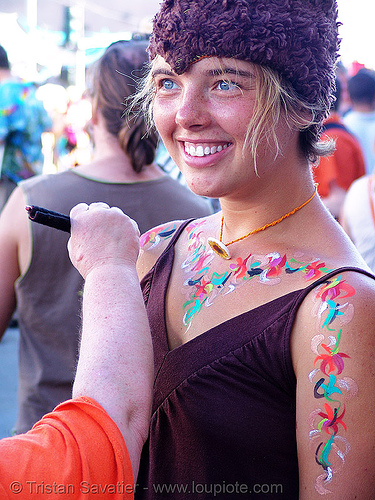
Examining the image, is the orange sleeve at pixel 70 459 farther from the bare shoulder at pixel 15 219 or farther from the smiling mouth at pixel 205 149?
the bare shoulder at pixel 15 219

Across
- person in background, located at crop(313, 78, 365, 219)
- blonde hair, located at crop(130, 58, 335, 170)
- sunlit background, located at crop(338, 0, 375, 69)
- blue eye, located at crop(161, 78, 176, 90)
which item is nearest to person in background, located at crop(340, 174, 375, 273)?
person in background, located at crop(313, 78, 365, 219)

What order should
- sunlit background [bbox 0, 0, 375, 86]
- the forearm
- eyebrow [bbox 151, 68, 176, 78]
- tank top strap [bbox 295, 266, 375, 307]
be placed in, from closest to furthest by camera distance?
the forearm
tank top strap [bbox 295, 266, 375, 307]
eyebrow [bbox 151, 68, 176, 78]
sunlit background [bbox 0, 0, 375, 86]

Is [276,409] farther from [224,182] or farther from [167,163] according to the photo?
[167,163]

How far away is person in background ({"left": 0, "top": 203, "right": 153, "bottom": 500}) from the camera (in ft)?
3.74

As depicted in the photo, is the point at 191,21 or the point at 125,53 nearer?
the point at 191,21

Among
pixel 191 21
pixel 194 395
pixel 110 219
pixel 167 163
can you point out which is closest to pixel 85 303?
pixel 110 219

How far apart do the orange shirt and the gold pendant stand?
113 inches

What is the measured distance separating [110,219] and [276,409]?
60 cm

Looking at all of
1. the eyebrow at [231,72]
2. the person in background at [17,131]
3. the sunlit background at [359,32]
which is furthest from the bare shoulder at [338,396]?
the sunlit background at [359,32]

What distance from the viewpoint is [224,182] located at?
5.27 feet

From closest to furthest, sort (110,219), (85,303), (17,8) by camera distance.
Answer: (85,303), (110,219), (17,8)

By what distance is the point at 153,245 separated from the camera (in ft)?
6.57

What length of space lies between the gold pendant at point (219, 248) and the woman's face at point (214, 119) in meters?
0.16

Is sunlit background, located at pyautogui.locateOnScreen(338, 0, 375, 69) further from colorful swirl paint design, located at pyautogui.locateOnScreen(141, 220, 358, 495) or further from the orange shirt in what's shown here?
colorful swirl paint design, located at pyautogui.locateOnScreen(141, 220, 358, 495)
